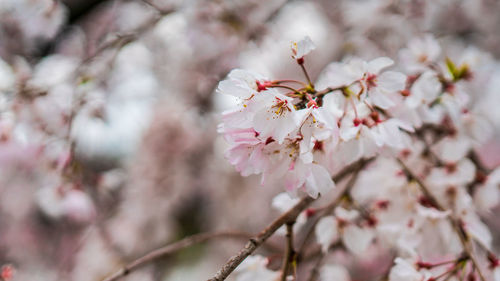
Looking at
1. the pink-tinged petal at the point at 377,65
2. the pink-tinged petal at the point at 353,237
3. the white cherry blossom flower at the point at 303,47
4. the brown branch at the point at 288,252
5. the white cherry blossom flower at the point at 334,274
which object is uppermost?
the white cherry blossom flower at the point at 303,47

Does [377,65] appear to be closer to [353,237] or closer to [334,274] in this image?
[353,237]

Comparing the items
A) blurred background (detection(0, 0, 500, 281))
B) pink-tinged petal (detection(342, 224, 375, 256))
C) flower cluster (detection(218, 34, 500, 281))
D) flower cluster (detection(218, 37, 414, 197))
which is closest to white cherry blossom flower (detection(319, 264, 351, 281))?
flower cluster (detection(218, 34, 500, 281))

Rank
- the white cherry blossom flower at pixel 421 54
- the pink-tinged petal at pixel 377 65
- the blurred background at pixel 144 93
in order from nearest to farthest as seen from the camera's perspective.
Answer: the pink-tinged petal at pixel 377 65 → the white cherry blossom flower at pixel 421 54 → the blurred background at pixel 144 93

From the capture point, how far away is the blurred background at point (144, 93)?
1336mm

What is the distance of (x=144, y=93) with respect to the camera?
8.04ft

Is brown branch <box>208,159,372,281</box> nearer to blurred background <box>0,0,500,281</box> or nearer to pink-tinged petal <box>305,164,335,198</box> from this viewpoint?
pink-tinged petal <box>305,164,335,198</box>

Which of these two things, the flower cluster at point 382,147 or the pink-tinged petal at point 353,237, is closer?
the flower cluster at point 382,147

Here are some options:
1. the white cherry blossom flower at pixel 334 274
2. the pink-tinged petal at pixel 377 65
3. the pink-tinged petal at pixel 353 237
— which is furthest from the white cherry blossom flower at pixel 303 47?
the white cherry blossom flower at pixel 334 274

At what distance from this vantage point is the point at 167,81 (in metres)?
2.53

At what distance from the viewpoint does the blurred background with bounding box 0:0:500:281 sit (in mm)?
1336

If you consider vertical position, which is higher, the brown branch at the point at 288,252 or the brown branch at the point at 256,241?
the brown branch at the point at 256,241

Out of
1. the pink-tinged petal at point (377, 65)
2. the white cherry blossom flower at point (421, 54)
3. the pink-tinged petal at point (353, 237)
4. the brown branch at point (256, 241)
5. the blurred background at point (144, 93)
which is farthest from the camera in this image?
the blurred background at point (144, 93)

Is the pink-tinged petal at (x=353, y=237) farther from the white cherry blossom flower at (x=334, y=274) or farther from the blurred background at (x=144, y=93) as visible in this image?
the blurred background at (x=144, y=93)

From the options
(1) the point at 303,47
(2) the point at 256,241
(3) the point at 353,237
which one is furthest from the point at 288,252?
(1) the point at 303,47
